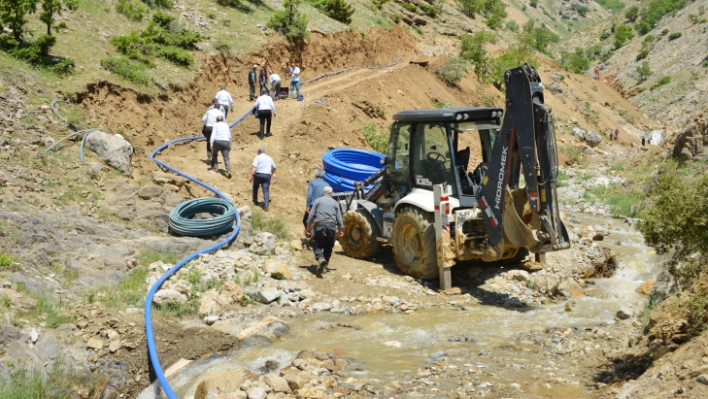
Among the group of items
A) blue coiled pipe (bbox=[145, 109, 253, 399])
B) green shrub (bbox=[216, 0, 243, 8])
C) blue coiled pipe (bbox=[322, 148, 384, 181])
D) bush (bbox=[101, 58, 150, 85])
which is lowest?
blue coiled pipe (bbox=[145, 109, 253, 399])

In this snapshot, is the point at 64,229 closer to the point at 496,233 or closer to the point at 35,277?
the point at 35,277

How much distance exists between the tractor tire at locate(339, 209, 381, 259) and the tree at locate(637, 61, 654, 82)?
5475 centimetres

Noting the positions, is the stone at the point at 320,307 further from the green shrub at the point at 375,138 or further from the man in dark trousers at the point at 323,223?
the green shrub at the point at 375,138

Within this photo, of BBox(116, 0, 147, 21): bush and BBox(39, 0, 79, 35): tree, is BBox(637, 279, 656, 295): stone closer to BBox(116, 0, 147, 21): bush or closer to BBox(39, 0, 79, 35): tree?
BBox(39, 0, 79, 35): tree

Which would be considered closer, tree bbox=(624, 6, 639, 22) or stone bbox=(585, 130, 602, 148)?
stone bbox=(585, 130, 602, 148)

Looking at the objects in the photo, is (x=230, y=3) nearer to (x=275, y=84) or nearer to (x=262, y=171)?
(x=275, y=84)

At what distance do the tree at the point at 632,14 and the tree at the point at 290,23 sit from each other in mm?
78024

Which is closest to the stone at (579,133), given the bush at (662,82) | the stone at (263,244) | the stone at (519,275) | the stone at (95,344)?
the stone at (519,275)

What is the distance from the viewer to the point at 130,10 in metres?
21.4

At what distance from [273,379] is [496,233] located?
4.27 meters

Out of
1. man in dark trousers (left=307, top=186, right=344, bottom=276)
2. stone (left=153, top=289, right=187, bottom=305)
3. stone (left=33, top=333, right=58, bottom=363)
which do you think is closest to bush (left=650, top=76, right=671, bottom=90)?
man in dark trousers (left=307, top=186, right=344, bottom=276)

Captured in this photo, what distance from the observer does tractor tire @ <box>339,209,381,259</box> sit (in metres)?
12.0

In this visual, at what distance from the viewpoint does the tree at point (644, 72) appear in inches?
2330

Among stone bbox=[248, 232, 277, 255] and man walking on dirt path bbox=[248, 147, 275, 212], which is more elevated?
man walking on dirt path bbox=[248, 147, 275, 212]
